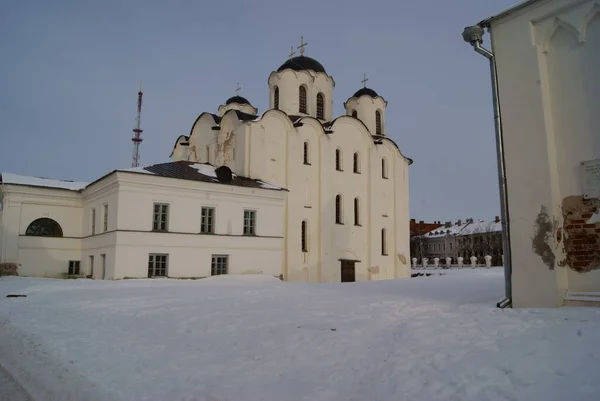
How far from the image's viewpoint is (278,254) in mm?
22953

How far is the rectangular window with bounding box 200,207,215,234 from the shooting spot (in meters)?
21.3

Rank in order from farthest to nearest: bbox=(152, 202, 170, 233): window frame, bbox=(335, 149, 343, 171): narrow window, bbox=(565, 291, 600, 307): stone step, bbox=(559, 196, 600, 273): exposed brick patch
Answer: bbox=(335, 149, 343, 171): narrow window → bbox=(152, 202, 170, 233): window frame → bbox=(559, 196, 600, 273): exposed brick patch → bbox=(565, 291, 600, 307): stone step

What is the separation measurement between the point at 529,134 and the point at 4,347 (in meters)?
8.79

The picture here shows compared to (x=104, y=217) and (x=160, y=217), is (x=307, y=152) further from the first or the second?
(x=104, y=217)

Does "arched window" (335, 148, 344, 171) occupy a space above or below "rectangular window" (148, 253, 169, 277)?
above

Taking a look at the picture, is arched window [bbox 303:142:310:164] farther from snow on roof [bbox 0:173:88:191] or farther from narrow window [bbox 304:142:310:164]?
snow on roof [bbox 0:173:88:191]

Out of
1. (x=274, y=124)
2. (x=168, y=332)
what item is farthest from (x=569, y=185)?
(x=274, y=124)

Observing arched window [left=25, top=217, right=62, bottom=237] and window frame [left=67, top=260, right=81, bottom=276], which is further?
window frame [left=67, top=260, right=81, bottom=276]

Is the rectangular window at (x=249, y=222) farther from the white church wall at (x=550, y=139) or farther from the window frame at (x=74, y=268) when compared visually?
the white church wall at (x=550, y=139)

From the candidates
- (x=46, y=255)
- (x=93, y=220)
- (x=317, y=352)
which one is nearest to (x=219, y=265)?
(x=93, y=220)

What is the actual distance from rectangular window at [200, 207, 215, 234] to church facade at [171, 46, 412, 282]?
429cm

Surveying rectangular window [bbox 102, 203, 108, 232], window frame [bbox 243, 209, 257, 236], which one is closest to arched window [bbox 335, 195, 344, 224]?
window frame [bbox 243, 209, 257, 236]

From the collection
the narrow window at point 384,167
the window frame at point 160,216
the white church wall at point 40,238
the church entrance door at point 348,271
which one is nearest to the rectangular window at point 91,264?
the white church wall at point 40,238

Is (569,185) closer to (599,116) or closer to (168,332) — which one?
(599,116)
